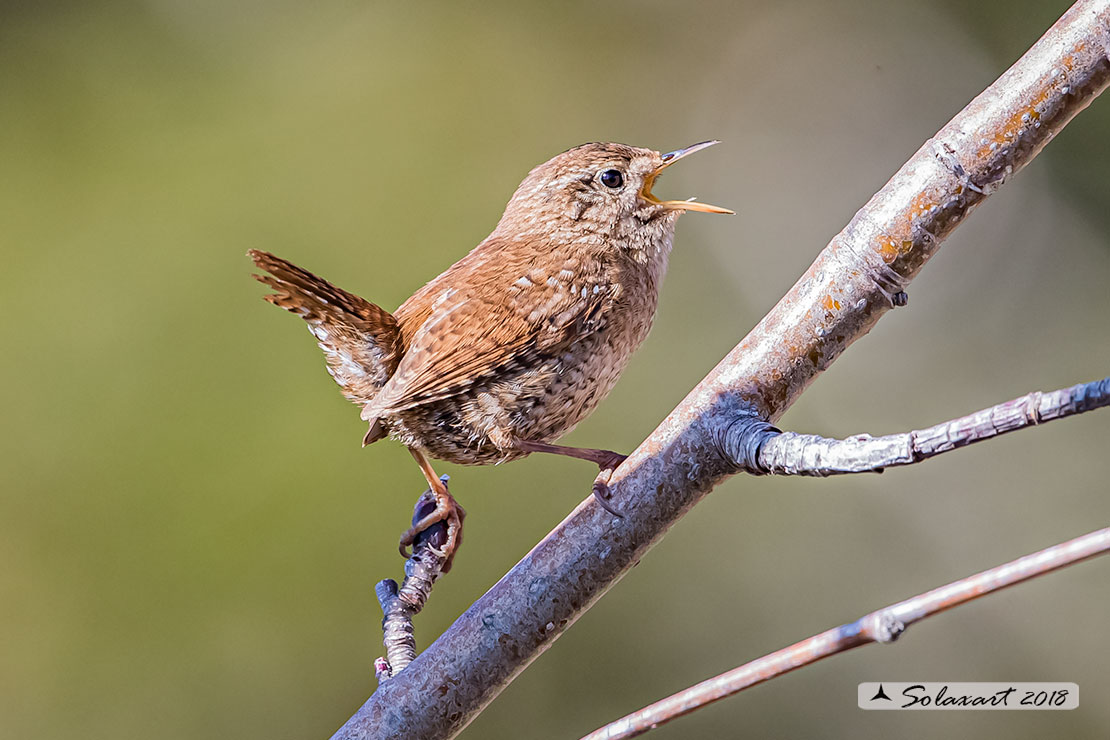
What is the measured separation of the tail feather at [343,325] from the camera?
1854 millimetres

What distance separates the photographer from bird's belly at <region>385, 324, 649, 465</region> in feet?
6.21

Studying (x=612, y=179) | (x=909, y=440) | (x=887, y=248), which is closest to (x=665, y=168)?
(x=612, y=179)

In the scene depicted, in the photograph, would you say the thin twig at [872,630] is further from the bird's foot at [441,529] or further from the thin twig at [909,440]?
the bird's foot at [441,529]

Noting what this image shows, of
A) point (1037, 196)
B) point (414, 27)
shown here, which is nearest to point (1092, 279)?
point (1037, 196)

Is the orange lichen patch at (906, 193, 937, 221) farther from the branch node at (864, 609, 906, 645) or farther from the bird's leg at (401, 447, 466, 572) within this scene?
the bird's leg at (401, 447, 466, 572)

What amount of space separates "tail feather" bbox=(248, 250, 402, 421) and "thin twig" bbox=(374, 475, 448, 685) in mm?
256

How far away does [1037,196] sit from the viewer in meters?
4.26

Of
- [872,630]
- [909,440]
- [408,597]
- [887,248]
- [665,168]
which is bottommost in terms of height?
[872,630]

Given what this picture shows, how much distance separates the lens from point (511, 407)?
6.22 ft

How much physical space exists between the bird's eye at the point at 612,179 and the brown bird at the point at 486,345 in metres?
0.15

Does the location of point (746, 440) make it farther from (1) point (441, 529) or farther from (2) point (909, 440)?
(1) point (441, 529)

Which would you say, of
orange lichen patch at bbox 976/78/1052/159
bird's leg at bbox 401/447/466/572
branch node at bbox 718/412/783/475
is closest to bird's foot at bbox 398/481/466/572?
bird's leg at bbox 401/447/466/572

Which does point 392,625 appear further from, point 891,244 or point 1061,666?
point 1061,666

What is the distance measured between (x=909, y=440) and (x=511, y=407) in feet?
2.78
